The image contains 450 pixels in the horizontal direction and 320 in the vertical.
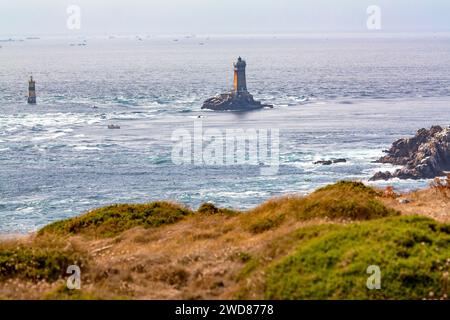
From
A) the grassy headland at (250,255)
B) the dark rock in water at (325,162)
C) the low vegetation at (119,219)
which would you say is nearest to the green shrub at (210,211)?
the low vegetation at (119,219)

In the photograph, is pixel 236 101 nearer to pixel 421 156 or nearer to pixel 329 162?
pixel 329 162

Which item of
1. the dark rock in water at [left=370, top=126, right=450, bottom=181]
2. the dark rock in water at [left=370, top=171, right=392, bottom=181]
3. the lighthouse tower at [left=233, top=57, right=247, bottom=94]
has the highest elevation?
the lighthouse tower at [left=233, top=57, right=247, bottom=94]

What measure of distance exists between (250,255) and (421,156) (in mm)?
58558

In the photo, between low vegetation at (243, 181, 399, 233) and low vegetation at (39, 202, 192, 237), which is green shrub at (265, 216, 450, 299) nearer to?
low vegetation at (243, 181, 399, 233)

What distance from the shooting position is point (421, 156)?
71.6 m

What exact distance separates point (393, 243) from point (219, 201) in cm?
A: 4567

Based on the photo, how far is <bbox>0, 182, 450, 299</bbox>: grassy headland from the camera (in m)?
13.6

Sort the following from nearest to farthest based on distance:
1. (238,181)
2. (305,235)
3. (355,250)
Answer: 1. (355,250)
2. (305,235)
3. (238,181)

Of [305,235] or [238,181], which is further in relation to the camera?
[238,181]

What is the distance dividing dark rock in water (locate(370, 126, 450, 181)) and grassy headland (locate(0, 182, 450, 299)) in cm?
4870

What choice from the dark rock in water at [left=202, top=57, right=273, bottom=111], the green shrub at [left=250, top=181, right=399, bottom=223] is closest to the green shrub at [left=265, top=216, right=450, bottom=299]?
the green shrub at [left=250, top=181, right=399, bottom=223]
